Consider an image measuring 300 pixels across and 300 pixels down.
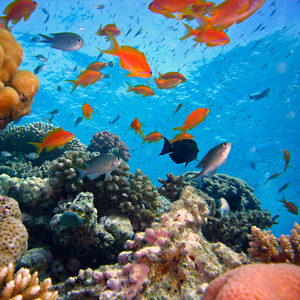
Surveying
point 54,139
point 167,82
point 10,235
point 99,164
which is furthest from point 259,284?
point 167,82

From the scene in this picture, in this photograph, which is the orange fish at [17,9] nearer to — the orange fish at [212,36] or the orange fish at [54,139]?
the orange fish at [54,139]

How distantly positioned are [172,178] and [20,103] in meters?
4.18

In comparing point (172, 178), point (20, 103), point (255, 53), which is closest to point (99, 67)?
point (20, 103)

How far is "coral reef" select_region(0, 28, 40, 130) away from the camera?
2.38m

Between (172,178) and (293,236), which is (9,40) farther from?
(293,236)

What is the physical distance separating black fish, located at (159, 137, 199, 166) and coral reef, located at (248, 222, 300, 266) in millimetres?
1838

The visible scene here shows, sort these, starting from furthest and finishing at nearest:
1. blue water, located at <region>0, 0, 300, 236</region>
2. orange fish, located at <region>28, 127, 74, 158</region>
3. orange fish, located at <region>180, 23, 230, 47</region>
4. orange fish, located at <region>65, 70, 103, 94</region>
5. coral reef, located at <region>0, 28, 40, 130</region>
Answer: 1. blue water, located at <region>0, 0, 300, 236</region>
2. orange fish, located at <region>65, 70, 103, 94</region>
3. orange fish, located at <region>28, 127, 74, 158</region>
4. orange fish, located at <region>180, 23, 230, 47</region>
5. coral reef, located at <region>0, 28, 40, 130</region>

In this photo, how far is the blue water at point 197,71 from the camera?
55.8 feet

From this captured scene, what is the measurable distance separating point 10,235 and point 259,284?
3.06 m

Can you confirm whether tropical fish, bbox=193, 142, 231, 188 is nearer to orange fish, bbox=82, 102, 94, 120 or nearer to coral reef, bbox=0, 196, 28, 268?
coral reef, bbox=0, 196, 28, 268

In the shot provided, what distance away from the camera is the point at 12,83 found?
103 inches

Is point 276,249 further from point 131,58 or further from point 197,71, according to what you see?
point 197,71

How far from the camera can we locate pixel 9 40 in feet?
8.69

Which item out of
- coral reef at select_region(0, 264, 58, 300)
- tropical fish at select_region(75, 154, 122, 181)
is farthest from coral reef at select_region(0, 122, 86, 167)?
coral reef at select_region(0, 264, 58, 300)
